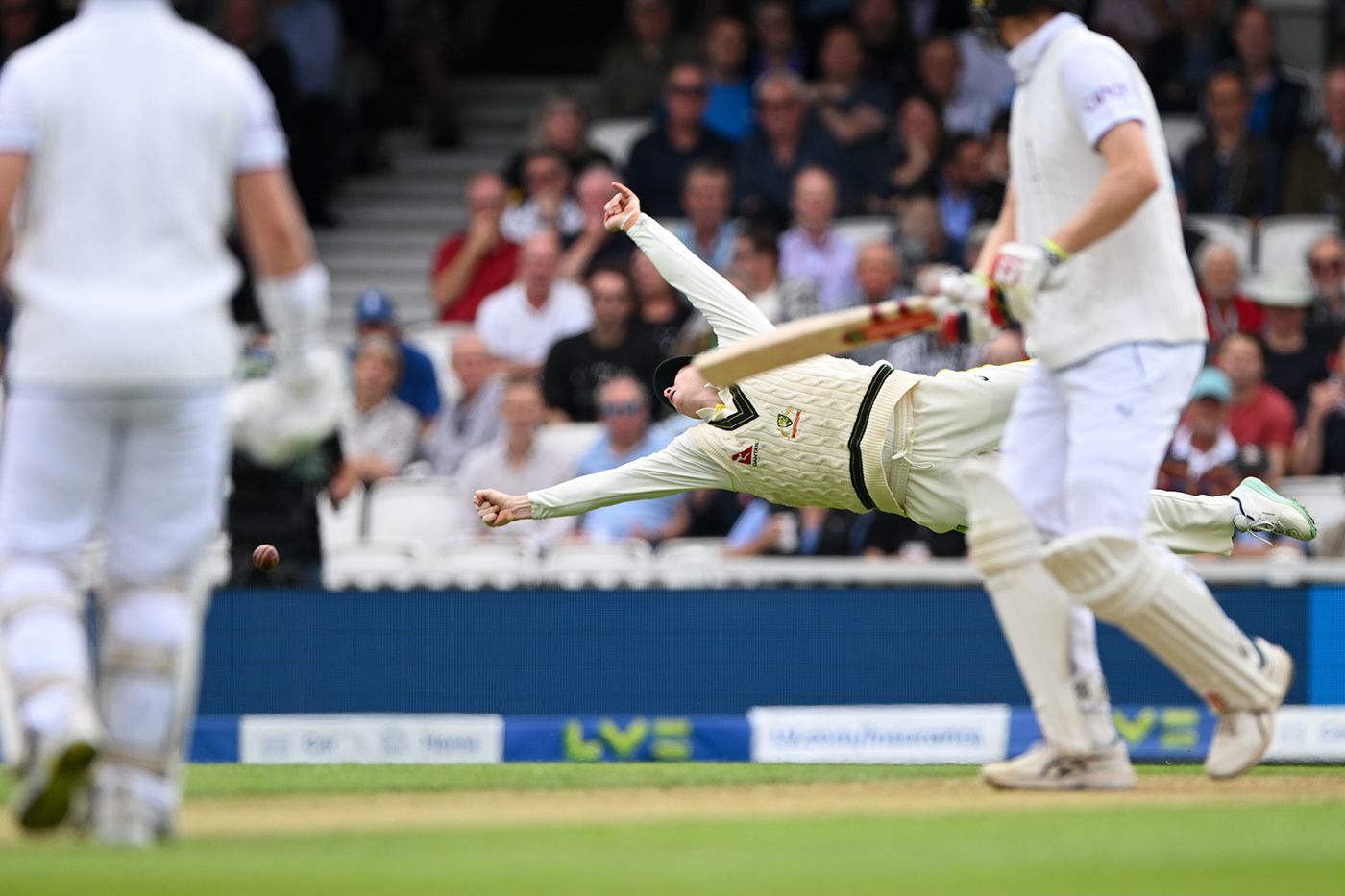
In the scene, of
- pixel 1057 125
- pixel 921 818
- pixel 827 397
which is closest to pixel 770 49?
pixel 827 397

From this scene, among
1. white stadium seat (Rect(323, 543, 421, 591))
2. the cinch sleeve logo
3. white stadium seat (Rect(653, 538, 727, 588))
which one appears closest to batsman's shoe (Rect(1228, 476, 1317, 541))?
the cinch sleeve logo

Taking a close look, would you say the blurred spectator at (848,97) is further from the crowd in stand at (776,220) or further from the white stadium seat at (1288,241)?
the white stadium seat at (1288,241)

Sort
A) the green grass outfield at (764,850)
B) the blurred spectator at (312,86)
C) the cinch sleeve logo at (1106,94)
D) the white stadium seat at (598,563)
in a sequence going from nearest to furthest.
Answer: the green grass outfield at (764,850), the cinch sleeve logo at (1106,94), the white stadium seat at (598,563), the blurred spectator at (312,86)

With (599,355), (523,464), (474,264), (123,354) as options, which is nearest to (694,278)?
(123,354)

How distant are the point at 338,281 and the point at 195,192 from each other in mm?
10422

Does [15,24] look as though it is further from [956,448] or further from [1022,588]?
[1022,588]

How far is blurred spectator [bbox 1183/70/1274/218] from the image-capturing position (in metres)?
13.0

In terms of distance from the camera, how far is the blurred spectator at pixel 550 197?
1369cm

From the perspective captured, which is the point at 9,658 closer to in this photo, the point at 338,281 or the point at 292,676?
the point at 292,676

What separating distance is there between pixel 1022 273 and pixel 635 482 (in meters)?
2.15

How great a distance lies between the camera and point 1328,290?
12164mm

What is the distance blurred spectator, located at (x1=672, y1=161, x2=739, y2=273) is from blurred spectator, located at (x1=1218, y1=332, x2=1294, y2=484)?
299 cm

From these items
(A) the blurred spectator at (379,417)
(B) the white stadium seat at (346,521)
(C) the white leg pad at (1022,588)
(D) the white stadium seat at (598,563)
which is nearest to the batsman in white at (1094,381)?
(C) the white leg pad at (1022,588)

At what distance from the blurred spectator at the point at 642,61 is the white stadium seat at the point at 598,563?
5.16 meters
